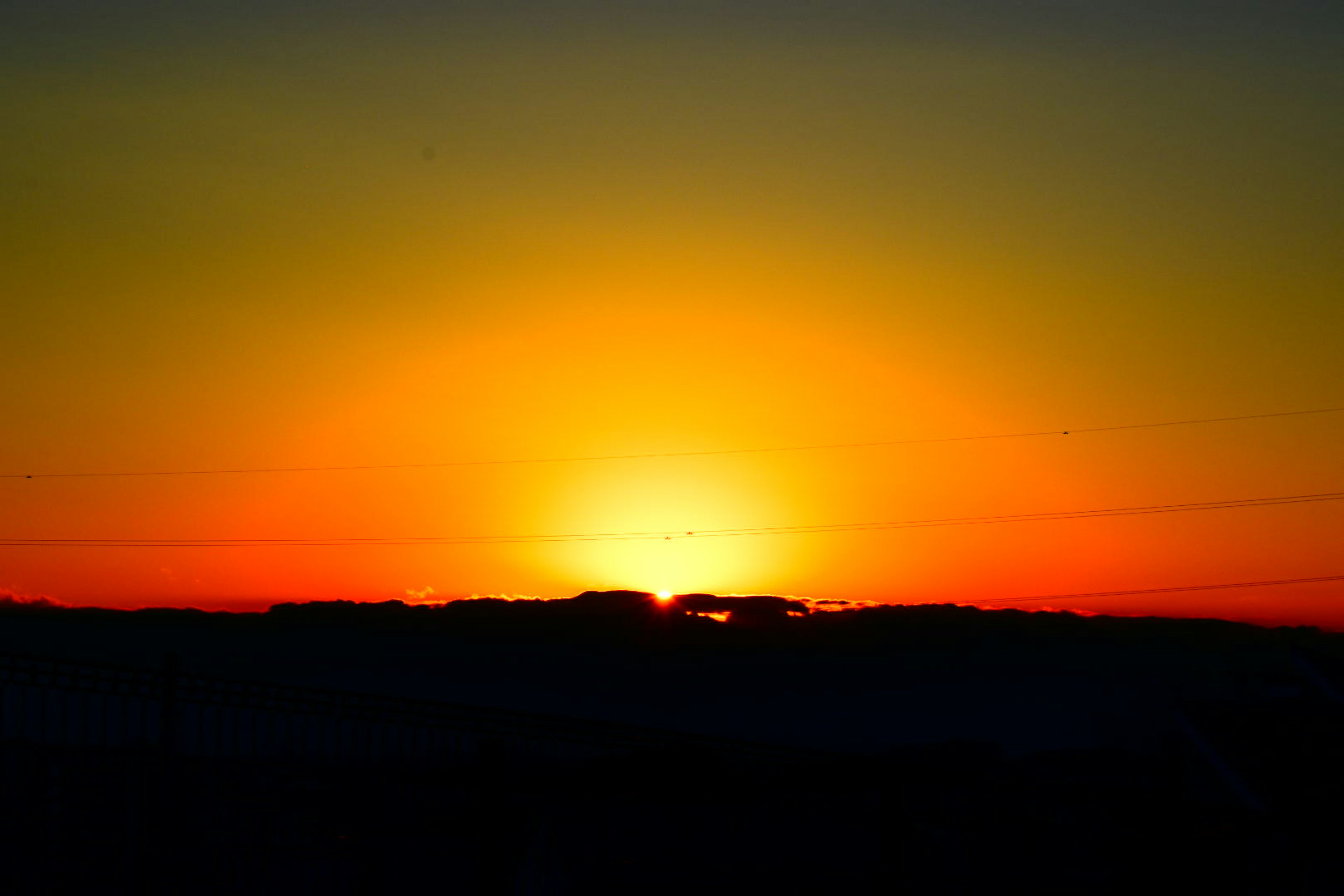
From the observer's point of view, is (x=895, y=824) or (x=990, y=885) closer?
(x=895, y=824)

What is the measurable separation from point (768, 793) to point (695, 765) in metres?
12.1

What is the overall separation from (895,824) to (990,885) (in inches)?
97.9

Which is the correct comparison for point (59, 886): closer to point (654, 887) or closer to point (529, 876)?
point (529, 876)

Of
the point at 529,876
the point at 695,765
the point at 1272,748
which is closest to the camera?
the point at 529,876

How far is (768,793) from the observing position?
20.4 meters

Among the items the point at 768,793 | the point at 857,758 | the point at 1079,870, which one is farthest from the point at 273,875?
the point at 857,758

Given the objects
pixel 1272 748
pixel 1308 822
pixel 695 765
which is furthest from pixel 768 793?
pixel 1272 748

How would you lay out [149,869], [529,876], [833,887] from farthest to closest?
1. [833,887]
2. [149,869]
3. [529,876]

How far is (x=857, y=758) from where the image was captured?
27.0 metres

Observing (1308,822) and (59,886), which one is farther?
(1308,822)

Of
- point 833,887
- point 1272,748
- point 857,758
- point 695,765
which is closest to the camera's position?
point 833,887

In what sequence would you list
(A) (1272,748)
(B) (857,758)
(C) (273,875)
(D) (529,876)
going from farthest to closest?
(A) (1272,748), (B) (857,758), (C) (273,875), (D) (529,876)

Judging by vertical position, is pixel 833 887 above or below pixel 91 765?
below

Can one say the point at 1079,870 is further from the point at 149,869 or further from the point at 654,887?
the point at 149,869
